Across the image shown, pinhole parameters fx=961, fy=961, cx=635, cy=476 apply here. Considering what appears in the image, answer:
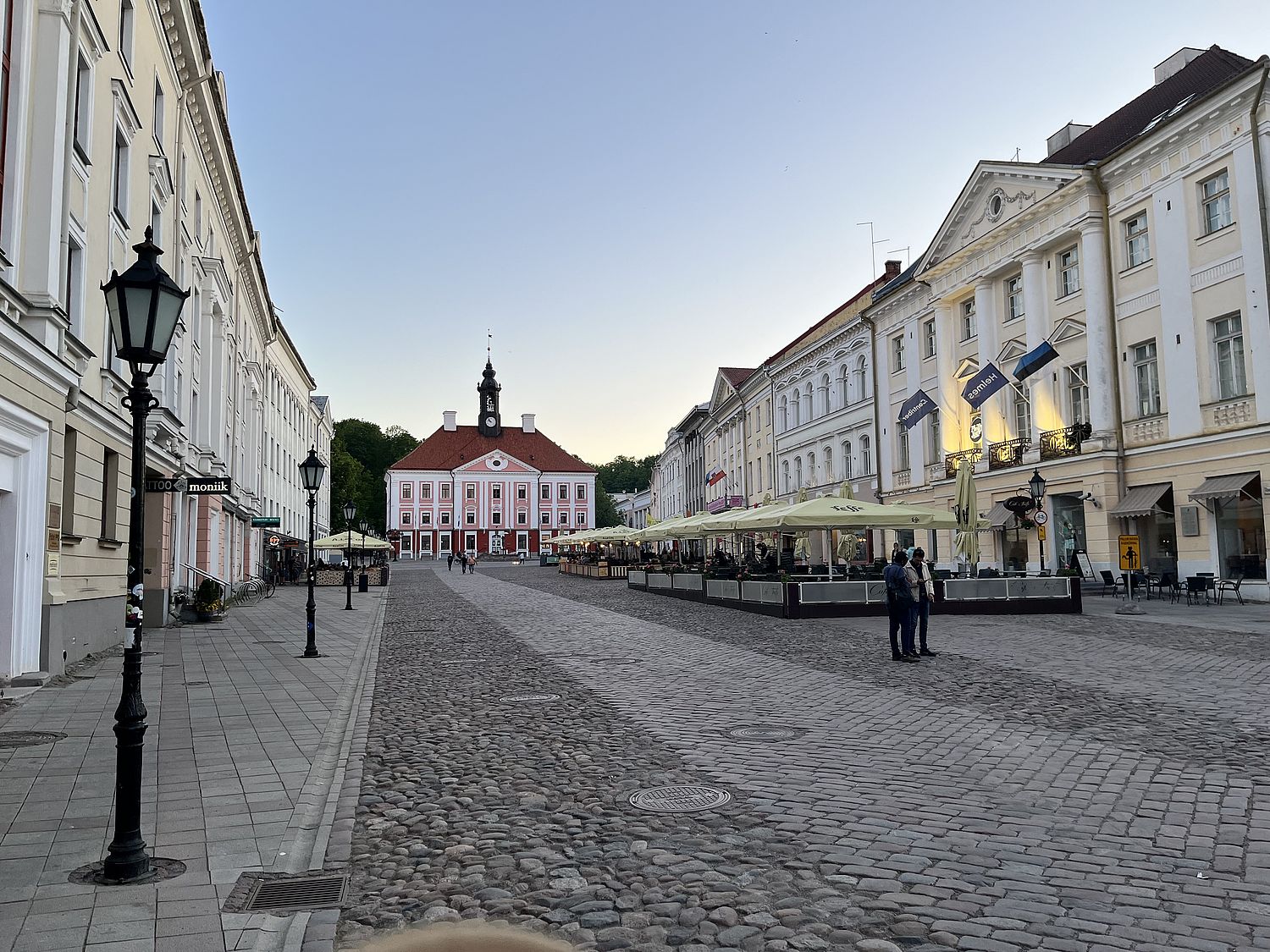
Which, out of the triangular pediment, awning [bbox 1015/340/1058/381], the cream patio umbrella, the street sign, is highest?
the triangular pediment

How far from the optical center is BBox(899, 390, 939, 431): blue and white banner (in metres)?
33.5

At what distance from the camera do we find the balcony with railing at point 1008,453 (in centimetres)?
3148

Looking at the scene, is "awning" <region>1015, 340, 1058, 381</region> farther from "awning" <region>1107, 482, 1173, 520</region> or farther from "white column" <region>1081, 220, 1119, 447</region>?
"awning" <region>1107, 482, 1173, 520</region>

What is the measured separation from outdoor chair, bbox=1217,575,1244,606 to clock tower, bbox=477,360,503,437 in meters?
98.8

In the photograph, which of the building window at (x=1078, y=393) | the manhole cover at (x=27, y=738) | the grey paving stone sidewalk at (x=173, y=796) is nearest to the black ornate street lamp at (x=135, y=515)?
the grey paving stone sidewalk at (x=173, y=796)

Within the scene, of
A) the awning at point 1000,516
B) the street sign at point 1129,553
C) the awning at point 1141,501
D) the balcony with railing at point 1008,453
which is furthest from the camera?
the balcony with railing at point 1008,453

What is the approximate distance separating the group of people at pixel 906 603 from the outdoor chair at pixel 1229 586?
12.3 metres

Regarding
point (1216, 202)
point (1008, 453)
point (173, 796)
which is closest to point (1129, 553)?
point (1216, 202)

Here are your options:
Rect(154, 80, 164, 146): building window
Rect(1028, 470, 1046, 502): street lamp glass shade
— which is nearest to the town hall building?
Rect(1028, 470, 1046, 502): street lamp glass shade

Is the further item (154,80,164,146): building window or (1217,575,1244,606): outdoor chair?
(1217,575,1244,606): outdoor chair

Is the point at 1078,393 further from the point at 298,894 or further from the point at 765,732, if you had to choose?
the point at 298,894

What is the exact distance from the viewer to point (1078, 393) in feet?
97.0

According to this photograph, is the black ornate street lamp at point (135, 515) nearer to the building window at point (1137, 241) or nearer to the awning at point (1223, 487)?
the awning at point (1223, 487)

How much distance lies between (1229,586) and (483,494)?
93.8 metres
